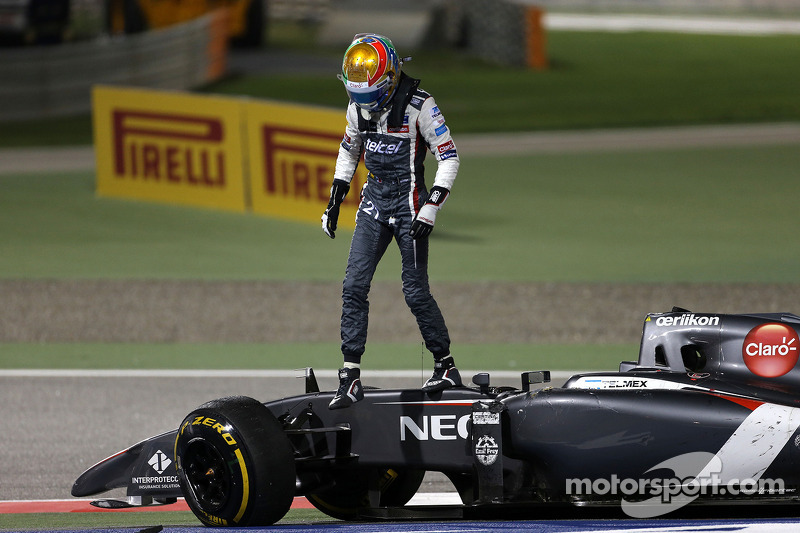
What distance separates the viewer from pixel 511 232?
51.3 feet

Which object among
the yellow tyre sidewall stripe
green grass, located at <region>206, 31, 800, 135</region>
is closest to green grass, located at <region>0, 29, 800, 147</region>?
green grass, located at <region>206, 31, 800, 135</region>

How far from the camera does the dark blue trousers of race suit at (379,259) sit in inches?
246

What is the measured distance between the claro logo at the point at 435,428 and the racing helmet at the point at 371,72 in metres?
1.46

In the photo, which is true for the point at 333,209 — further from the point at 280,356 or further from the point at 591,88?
the point at 591,88

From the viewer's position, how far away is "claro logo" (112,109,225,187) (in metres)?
17.0

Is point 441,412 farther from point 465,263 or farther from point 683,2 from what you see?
point 683,2

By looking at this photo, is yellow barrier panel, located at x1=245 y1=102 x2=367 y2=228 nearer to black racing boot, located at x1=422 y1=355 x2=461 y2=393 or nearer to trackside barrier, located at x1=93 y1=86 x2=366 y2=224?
trackside barrier, located at x1=93 y1=86 x2=366 y2=224

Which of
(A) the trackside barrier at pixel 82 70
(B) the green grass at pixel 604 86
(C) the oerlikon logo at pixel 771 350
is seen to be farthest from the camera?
(B) the green grass at pixel 604 86

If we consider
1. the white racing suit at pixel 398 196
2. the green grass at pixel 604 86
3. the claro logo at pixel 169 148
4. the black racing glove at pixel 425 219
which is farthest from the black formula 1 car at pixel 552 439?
the green grass at pixel 604 86

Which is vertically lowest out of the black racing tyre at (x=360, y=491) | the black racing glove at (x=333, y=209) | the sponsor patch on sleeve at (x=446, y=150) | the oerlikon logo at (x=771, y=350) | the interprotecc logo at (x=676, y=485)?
the black racing tyre at (x=360, y=491)

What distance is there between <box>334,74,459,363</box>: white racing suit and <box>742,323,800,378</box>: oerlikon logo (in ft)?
4.56

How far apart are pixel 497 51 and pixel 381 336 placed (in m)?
25.2

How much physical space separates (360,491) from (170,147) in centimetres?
1166

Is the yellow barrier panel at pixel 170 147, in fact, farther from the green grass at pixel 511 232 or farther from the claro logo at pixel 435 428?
the claro logo at pixel 435 428
